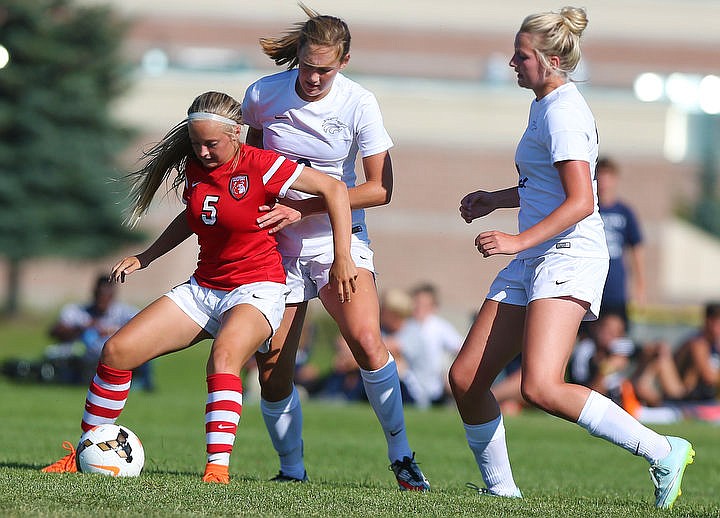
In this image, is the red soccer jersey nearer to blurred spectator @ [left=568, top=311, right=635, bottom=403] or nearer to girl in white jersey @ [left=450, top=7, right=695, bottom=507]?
girl in white jersey @ [left=450, top=7, right=695, bottom=507]

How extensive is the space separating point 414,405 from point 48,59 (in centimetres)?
1971

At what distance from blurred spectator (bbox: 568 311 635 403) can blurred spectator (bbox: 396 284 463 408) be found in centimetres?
188

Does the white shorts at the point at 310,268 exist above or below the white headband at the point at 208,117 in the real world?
below

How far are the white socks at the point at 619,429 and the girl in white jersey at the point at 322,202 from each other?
3.65ft

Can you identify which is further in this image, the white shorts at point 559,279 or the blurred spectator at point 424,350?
the blurred spectator at point 424,350

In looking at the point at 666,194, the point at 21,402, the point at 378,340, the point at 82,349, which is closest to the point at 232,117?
the point at 378,340

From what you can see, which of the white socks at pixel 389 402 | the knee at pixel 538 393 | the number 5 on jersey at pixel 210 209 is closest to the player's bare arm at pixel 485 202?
the white socks at pixel 389 402

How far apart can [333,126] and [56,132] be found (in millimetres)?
26244

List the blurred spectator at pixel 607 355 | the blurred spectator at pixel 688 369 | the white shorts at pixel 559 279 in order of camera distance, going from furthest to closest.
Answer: the blurred spectator at pixel 688 369 < the blurred spectator at pixel 607 355 < the white shorts at pixel 559 279

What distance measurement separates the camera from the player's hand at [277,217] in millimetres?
6055

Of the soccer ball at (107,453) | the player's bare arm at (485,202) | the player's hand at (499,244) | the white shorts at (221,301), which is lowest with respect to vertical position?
the soccer ball at (107,453)

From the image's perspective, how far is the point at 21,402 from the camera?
1336cm

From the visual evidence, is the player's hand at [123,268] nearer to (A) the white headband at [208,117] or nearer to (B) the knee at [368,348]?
(A) the white headband at [208,117]

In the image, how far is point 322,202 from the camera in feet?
20.5
